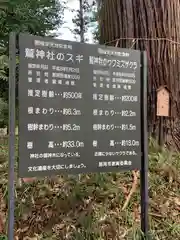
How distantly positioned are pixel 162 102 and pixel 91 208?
6.02 ft

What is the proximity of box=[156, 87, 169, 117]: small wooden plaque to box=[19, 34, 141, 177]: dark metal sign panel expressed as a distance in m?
1.30

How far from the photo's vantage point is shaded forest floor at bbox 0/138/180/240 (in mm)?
4020

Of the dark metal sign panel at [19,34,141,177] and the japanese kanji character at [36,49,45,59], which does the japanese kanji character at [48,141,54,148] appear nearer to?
the dark metal sign panel at [19,34,141,177]

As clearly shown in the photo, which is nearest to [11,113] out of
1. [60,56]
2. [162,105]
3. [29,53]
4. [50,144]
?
[50,144]

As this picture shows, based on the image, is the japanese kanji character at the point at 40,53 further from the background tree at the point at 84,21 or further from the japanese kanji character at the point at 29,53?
the background tree at the point at 84,21

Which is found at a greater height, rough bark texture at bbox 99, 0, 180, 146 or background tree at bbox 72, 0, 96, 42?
background tree at bbox 72, 0, 96, 42

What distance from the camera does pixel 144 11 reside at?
18.2 ft

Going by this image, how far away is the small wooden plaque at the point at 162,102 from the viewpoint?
5.31 m

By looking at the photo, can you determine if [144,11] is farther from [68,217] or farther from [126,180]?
[68,217]

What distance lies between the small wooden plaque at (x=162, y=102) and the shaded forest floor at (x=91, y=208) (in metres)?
0.84

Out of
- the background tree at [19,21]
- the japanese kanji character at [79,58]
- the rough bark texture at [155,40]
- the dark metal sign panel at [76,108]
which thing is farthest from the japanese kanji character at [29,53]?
the background tree at [19,21]

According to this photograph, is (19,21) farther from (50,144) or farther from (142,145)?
(50,144)

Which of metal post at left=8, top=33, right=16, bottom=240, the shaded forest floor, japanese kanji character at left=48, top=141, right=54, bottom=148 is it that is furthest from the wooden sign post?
metal post at left=8, top=33, right=16, bottom=240

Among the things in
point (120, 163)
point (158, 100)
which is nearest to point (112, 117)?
point (120, 163)
